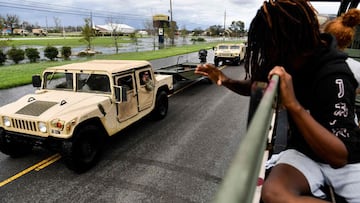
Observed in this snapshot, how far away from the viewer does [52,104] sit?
5090 mm

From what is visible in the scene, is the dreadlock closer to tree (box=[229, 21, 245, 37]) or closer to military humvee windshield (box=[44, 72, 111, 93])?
military humvee windshield (box=[44, 72, 111, 93])

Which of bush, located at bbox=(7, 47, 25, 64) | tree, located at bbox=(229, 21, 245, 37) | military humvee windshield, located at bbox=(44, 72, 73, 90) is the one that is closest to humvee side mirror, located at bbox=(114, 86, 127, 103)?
military humvee windshield, located at bbox=(44, 72, 73, 90)

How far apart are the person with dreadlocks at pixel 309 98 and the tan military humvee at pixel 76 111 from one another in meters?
3.90

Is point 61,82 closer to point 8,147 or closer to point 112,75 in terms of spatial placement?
point 112,75

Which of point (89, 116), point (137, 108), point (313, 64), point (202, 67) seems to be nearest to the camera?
point (313, 64)

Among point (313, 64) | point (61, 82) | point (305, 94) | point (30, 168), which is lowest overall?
point (30, 168)

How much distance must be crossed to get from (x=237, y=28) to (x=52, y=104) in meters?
92.1

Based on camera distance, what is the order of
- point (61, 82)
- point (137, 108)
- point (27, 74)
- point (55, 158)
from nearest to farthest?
point (55, 158)
point (61, 82)
point (137, 108)
point (27, 74)

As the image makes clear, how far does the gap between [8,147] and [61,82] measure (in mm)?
1680

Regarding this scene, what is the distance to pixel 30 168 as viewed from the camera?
5.09m

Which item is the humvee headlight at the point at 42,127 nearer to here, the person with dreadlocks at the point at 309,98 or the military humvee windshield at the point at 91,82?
the military humvee windshield at the point at 91,82

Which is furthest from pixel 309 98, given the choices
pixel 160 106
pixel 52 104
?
pixel 160 106

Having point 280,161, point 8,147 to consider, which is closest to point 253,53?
point 280,161

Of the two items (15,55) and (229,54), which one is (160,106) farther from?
(15,55)
